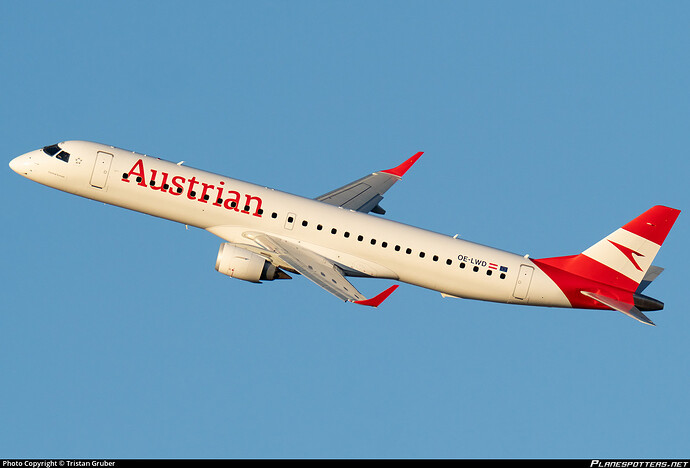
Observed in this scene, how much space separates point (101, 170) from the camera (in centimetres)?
5300

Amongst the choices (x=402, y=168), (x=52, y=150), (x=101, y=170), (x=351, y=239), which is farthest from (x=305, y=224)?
(x=52, y=150)

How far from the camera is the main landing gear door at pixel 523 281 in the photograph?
53.3m

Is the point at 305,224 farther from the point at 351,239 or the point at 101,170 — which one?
the point at 101,170

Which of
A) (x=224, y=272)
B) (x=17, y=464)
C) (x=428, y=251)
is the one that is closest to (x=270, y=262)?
(x=224, y=272)

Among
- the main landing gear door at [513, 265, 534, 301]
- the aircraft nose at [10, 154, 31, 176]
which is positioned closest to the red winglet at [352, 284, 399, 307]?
the main landing gear door at [513, 265, 534, 301]

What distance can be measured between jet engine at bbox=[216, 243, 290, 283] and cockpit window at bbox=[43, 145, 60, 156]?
12836mm

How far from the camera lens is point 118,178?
173 ft

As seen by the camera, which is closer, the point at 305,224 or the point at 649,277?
the point at 305,224

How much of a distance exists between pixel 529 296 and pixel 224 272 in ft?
62.2

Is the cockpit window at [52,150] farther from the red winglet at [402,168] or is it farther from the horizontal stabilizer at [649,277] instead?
the horizontal stabilizer at [649,277]

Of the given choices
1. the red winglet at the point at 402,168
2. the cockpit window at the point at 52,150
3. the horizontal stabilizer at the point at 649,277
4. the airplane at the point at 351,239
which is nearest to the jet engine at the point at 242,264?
the airplane at the point at 351,239

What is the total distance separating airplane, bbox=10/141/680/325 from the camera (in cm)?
5247

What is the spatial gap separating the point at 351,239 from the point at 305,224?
2.96 m

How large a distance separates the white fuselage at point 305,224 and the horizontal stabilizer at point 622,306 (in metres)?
1.94
